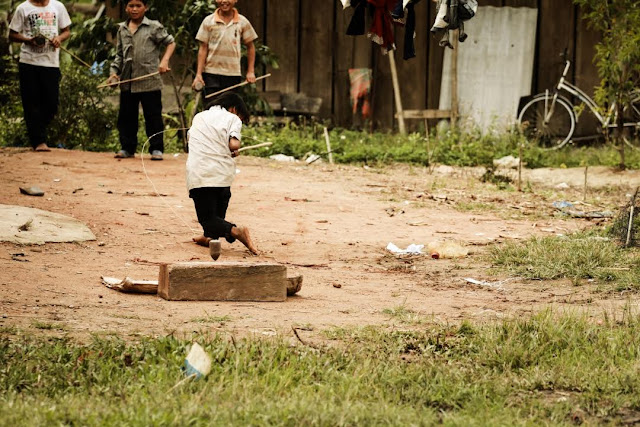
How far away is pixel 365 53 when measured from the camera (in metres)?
14.5

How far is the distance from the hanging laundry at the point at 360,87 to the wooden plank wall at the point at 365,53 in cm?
15

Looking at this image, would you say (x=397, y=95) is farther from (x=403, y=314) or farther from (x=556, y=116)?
(x=403, y=314)

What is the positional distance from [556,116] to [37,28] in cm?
752

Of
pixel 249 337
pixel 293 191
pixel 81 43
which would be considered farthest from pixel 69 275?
pixel 81 43

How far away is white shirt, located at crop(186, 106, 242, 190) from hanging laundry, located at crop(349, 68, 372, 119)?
760 cm

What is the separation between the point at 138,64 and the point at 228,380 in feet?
22.8

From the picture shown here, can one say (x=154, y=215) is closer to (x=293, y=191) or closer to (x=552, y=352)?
(x=293, y=191)

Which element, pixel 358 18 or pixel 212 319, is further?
pixel 358 18

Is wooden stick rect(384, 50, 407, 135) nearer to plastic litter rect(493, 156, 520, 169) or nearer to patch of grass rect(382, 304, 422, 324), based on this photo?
plastic litter rect(493, 156, 520, 169)

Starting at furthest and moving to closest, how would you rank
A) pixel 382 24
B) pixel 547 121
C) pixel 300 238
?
pixel 547 121, pixel 300 238, pixel 382 24

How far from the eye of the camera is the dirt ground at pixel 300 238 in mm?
5160

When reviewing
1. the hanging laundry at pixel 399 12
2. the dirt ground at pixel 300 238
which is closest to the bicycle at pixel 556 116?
the dirt ground at pixel 300 238

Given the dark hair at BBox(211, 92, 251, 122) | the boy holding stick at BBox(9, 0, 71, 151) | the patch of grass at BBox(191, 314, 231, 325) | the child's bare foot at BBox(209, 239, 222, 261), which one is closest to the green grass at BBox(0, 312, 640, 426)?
the patch of grass at BBox(191, 314, 231, 325)

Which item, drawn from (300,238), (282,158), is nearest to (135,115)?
(282,158)
